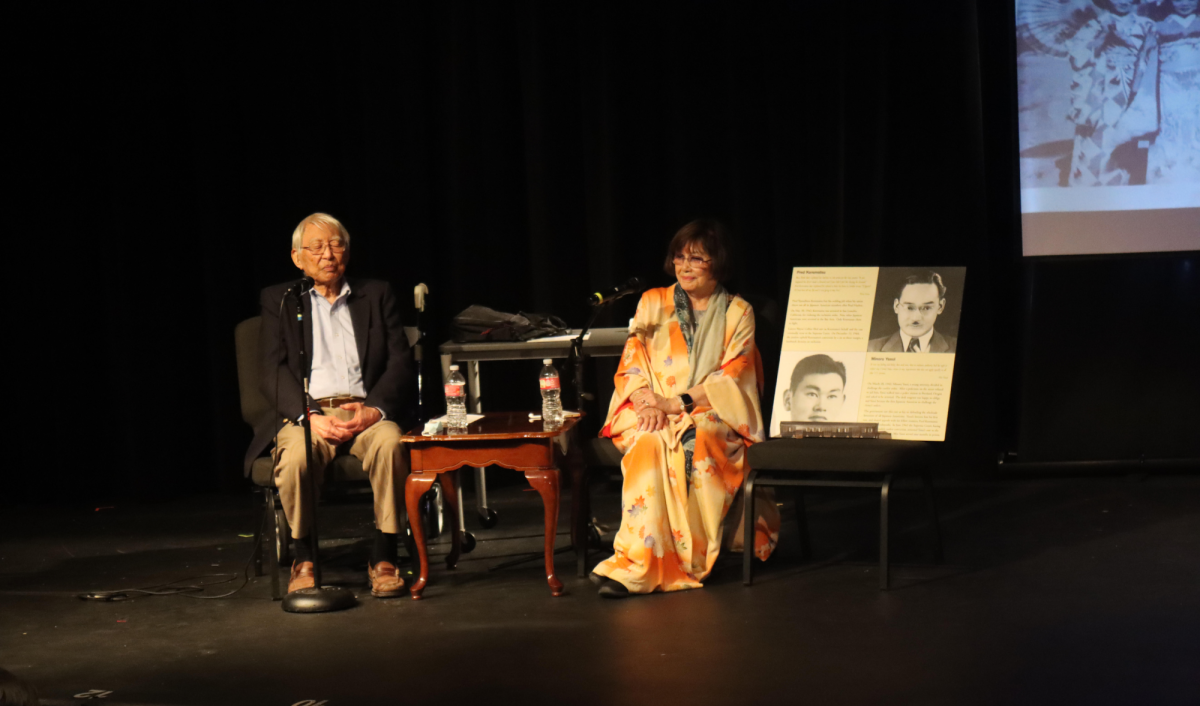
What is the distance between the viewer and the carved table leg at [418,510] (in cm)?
387

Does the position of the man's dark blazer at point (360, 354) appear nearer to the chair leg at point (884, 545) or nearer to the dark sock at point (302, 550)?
the dark sock at point (302, 550)

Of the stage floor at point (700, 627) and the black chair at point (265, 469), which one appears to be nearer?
the stage floor at point (700, 627)

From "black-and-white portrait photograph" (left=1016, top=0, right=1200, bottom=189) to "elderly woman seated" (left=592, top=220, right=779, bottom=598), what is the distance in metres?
2.14

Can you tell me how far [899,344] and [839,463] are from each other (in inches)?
21.5

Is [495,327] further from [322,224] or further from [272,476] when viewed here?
[272,476]

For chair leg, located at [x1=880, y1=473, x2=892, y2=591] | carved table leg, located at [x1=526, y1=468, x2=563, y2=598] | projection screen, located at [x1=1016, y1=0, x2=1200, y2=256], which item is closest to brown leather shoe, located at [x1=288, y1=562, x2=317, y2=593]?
carved table leg, located at [x1=526, y1=468, x2=563, y2=598]

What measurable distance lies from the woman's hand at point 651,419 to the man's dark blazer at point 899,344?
75 centimetres

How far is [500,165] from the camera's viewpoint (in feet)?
19.2

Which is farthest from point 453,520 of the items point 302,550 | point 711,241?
point 711,241

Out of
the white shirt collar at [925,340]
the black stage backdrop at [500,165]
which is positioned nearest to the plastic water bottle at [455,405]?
the white shirt collar at [925,340]

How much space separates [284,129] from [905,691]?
430 cm

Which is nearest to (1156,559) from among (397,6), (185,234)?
(397,6)

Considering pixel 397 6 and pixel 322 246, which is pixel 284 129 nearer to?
pixel 397 6

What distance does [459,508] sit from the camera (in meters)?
4.42
